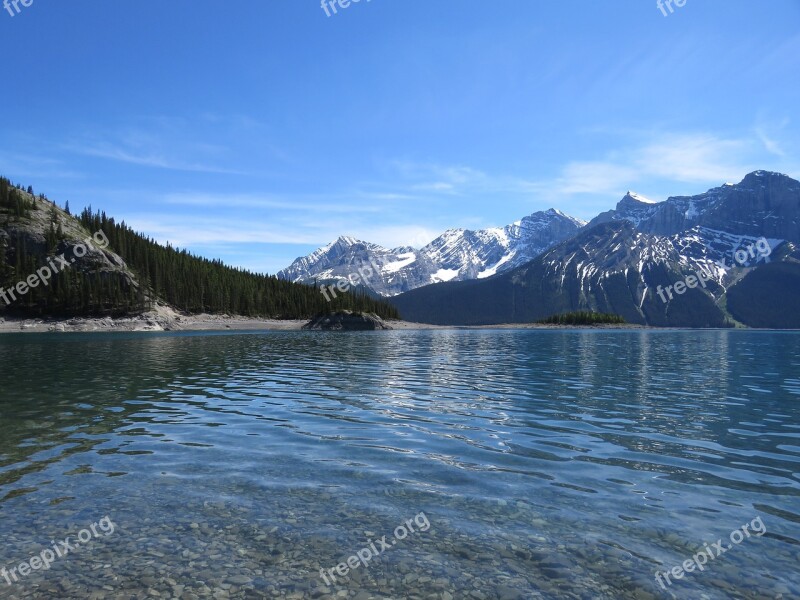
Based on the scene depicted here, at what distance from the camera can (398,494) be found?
13.7 meters

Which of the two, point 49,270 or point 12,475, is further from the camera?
point 49,270

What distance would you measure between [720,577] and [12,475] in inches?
722

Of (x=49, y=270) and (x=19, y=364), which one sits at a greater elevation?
(x=49, y=270)

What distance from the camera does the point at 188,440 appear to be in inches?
765

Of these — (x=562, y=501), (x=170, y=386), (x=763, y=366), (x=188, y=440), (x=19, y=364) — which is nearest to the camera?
(x=562, y=501)

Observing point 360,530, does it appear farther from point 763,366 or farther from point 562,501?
point 763,366

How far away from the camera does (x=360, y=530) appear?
37.2 feet

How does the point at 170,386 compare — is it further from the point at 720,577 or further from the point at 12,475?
the point at 720,577

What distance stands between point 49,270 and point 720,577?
200787 mm

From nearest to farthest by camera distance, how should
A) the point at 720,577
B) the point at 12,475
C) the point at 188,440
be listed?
1. the point at 720,577
2. the point at 12,475
3. the point at 188,440

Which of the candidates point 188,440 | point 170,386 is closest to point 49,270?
point 170,386

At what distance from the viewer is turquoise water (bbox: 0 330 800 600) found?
369 inches

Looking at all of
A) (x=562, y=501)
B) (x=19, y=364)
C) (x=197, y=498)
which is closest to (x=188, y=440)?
(x=197, y=498)

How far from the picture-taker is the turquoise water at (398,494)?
30.8 feet
